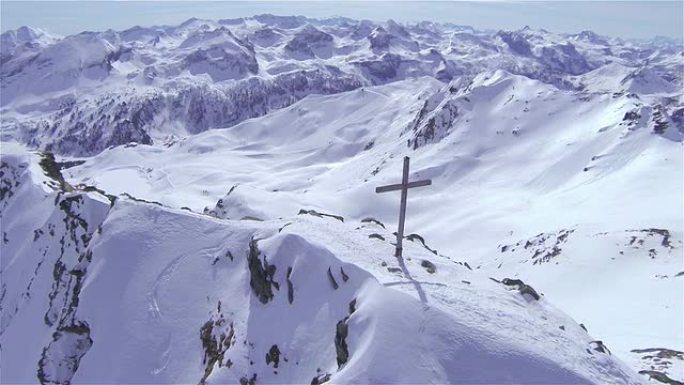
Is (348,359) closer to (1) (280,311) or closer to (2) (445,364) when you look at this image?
(2) (445,364)

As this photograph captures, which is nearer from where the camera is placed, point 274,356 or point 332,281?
point 274,356

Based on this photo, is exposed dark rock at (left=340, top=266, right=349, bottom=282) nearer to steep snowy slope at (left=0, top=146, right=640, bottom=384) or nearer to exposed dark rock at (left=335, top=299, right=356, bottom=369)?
steep snowy slope at (left=0, top=146, right=640, bottom=384)

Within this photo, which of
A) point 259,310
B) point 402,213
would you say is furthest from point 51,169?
point 402,213

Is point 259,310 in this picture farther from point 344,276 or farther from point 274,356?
point 344,276

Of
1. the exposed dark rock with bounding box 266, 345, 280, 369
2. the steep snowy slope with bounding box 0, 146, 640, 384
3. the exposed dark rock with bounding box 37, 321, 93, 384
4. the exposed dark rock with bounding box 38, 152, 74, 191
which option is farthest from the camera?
the exposed dark rock with bounding box 38, 152, 74, 191

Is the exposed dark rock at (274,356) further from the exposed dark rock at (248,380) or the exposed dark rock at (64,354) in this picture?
the exposed dark rock at (64,354)

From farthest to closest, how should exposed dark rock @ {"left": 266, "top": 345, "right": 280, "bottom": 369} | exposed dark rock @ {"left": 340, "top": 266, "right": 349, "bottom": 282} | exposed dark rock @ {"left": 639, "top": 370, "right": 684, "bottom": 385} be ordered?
exposed dark rock @ {"left": 340, "top": 266, "right": 349, "bottom": 282} < exposed dark rock @ {"left": 266, "top": 345, "right": 280, "bottom": 369} < exposed dark rock @ {"left": 639, "top": 370, "right": 684, "bottom": 385}

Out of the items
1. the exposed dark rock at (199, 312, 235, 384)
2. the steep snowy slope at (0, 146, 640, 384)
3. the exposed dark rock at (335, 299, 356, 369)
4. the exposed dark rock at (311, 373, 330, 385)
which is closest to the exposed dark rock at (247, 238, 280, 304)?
the steep snowy slope at (0, 146, 640, 384)

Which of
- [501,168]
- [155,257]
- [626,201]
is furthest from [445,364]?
[501,168]

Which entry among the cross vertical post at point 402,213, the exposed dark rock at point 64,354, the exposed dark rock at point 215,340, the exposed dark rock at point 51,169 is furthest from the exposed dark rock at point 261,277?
the exposed dark rock at point 51,169
